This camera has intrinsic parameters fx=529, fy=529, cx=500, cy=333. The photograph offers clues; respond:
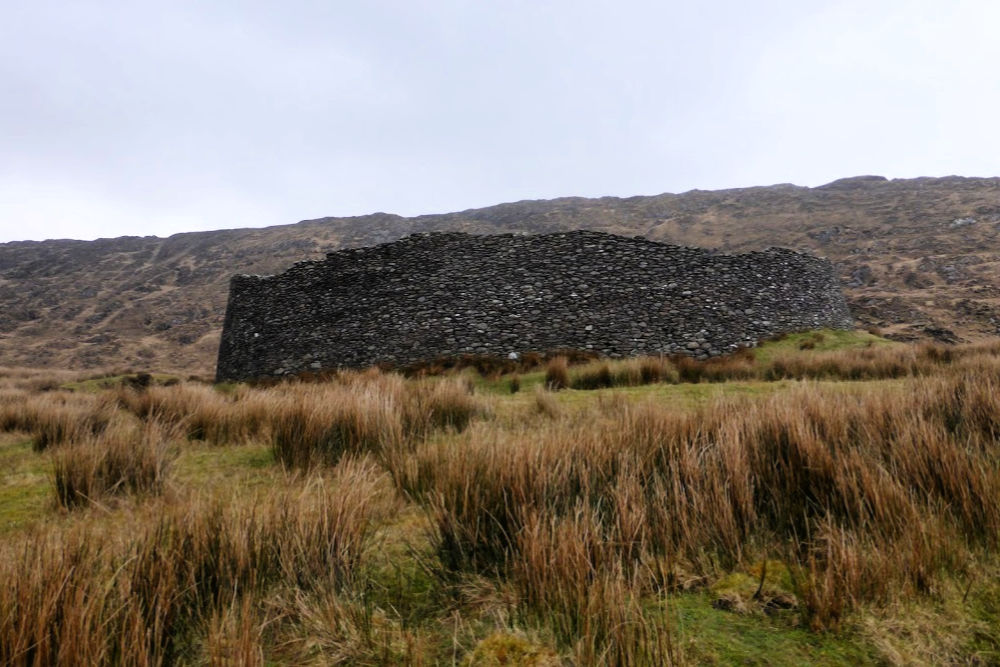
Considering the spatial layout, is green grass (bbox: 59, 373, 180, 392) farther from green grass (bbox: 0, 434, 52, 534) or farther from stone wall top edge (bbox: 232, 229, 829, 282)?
green grass (bbox: 0, 434, 52, 534)

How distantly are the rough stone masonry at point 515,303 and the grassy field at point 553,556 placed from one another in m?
10.4

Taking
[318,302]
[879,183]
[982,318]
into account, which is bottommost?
[982,318]

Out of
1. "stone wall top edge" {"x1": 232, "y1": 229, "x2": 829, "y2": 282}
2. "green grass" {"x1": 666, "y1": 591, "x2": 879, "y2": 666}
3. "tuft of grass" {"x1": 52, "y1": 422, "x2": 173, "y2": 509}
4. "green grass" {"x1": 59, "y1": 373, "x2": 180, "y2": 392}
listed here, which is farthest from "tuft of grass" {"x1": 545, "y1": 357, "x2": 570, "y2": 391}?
"green grass" {"x1": 59, "y1": 373, "x2": 180, "y2": 392}

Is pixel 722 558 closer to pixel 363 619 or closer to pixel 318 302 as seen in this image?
pixel 363 619

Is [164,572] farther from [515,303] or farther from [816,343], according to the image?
[816,343]

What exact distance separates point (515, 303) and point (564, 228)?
3570cm

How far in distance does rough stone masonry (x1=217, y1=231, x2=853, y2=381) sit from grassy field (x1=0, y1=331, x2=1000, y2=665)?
10.4 meters

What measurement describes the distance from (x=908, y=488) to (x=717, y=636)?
1246 millimetres

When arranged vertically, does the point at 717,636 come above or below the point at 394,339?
above

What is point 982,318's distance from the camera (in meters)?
20.8

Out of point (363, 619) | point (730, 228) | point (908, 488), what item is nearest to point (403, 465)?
point (363, 619)

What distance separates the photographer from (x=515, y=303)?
552 inches

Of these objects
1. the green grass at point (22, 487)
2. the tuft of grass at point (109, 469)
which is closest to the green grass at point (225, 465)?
the tuft of grass at point (109, 469)

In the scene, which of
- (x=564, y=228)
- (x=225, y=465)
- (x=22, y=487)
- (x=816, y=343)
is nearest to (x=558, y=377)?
(x=225, y=465)
